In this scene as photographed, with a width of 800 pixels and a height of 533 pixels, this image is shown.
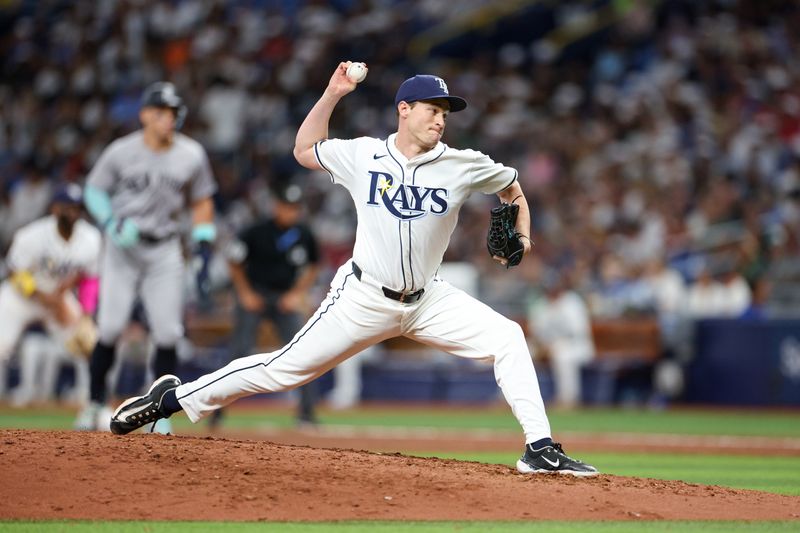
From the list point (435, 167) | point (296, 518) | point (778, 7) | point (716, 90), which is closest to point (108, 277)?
point (435, 167)

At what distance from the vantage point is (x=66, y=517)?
18.3ft

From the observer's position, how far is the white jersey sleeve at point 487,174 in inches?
266

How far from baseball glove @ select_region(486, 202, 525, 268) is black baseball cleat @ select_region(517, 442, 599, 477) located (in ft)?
3.29

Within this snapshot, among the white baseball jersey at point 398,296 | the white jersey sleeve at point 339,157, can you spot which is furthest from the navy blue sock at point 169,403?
the white jersey sleeve at point 339,157

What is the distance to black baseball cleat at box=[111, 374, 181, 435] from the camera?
7.07m

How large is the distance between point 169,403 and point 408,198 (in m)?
1.79

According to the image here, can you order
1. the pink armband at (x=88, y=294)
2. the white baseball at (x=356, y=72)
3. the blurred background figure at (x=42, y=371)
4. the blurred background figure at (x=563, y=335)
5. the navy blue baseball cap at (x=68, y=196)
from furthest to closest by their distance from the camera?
the blurred background figure at (x=563, y=335), the blurred background figure at (x=42, y=371), the pink armband at (x=88, y=294), the navy blue baseball cap at (x=68, y=196), the white baseball at (x=356, y=72)

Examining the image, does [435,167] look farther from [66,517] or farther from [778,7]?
[778,7]

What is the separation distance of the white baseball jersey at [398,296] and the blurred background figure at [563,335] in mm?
10391

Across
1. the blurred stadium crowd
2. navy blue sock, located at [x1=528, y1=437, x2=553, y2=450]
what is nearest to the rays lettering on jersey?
navy blue sock, located at [x1=528, y1=437, x2=553, y2=450]

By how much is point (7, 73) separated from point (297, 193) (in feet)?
37.3

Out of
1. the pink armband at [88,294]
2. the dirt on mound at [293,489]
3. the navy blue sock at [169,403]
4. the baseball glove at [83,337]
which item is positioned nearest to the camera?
the dirt on mound at [293,489]

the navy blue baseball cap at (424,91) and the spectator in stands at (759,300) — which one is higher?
the spectator in stands at (759,300)

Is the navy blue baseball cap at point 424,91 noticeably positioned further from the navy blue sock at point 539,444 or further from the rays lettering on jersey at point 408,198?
the navy blue sock at point 539,444
